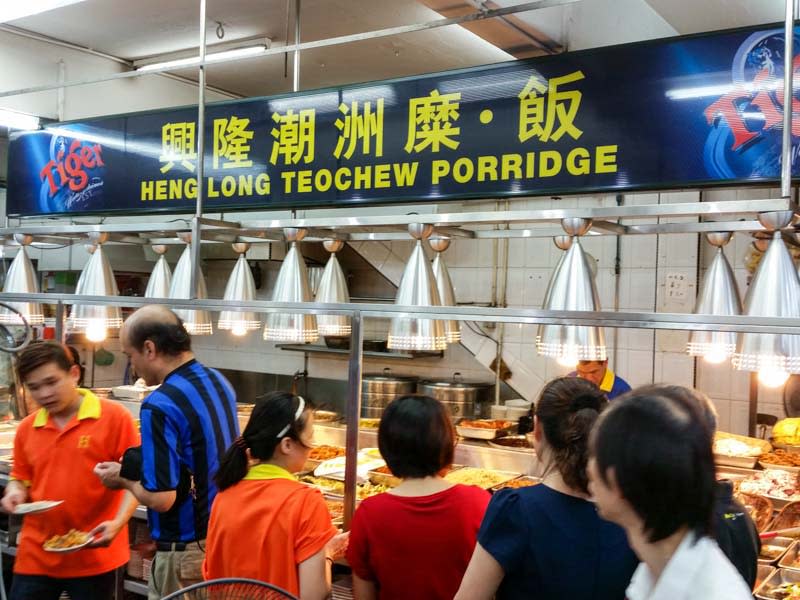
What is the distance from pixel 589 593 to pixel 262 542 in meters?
0.98

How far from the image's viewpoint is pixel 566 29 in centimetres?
469

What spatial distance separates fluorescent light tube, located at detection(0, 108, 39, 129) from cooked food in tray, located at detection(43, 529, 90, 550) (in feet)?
15.2

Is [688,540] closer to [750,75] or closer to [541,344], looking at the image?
[541,344]

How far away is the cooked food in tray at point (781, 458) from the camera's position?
454 cm

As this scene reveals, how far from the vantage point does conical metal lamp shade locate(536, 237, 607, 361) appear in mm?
2904

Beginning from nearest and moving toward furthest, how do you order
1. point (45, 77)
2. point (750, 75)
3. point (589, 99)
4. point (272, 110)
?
1. point (750, 75)
2. point (589, 99)
3. point (272, 110)
4. point (45, 77)

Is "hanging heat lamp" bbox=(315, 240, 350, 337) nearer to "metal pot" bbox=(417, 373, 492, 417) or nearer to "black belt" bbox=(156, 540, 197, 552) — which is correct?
"black belt" bbox=(156, 540, 197, 552)

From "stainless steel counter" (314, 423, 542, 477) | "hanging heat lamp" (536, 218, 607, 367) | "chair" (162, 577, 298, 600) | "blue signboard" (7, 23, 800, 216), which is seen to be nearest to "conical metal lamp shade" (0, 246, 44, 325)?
"blue signboard" (7, 23, 800, 216)

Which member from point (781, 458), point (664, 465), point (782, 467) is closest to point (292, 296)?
point (664, 465)

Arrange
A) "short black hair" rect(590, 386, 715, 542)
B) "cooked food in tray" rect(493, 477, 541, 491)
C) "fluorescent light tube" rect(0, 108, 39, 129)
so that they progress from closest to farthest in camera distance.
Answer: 1. "short black hair" rect(590, 386, 715, 542)
2. "cooked food in tray" rect(493, 477, 541, 491)
3. "fluorescent light tube" rect(0, 108, 39, 129)

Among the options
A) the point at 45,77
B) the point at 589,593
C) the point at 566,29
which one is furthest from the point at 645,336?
the point at 45,77

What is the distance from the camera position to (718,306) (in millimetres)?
2814

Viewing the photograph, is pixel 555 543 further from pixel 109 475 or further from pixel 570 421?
pixel 109 475

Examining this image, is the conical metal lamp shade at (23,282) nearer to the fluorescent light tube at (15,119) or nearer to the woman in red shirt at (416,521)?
the fluorescent light tube at (15,119)
